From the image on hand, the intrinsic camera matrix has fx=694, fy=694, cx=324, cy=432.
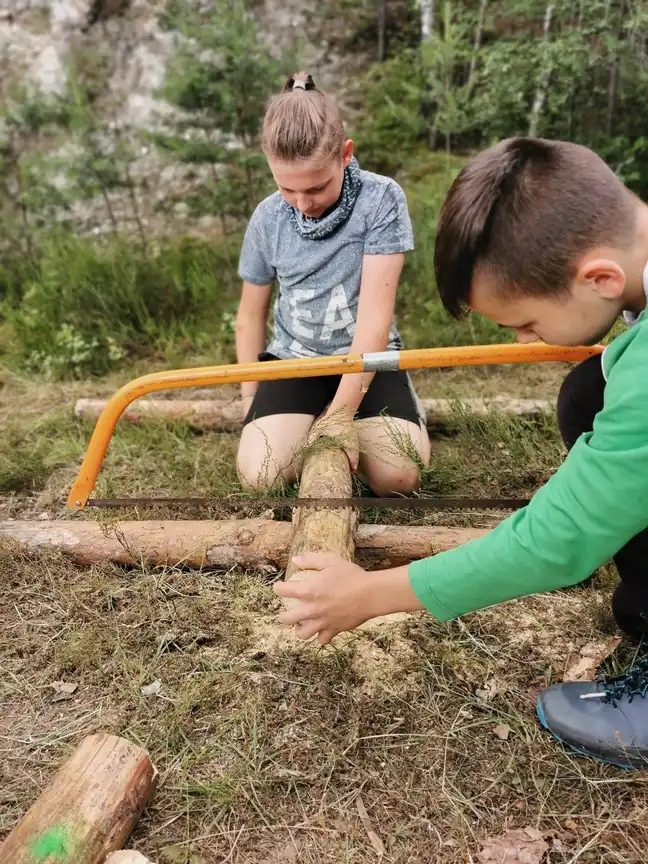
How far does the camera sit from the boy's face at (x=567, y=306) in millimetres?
1511

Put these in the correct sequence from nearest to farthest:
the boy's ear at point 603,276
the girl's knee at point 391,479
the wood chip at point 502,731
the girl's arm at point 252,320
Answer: the boy's ear at point 603,276 < the wood chip at point 502,731 < the girl's knee at point 391,479 < the girl's arm at point 252,320

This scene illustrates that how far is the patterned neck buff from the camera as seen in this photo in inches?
117

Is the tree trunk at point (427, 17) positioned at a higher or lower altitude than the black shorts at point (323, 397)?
higher

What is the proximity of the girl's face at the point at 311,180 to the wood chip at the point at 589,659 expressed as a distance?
6.40 feet

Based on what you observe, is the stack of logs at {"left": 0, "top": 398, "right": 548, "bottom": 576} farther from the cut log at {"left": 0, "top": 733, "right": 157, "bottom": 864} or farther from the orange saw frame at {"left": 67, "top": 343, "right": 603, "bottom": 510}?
the cut log at {"left": 0, "top": 733, "right": 157, "bottom": 864}

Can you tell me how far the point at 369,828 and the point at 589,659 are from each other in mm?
898

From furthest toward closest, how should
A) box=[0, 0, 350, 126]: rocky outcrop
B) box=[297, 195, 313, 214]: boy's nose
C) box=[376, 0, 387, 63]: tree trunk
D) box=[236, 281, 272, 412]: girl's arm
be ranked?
box=[376, 0, 387, 63]: tree trunk
box=[0, 0, 350, 126]: rocky outcrop
box=[236, 281, 272, 412]: girl's arm
box=[297, 195, 313, 214]: boy's nose

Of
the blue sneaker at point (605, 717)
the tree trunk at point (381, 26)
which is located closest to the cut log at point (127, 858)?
the blue sneaker at point (605, 717)

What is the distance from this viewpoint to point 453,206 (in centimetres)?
154

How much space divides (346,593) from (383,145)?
5.67 m

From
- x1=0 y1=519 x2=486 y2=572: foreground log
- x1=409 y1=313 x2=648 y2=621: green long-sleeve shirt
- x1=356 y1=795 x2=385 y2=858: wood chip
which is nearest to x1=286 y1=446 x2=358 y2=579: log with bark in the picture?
x1=0 y1=519 x2=486 y2=572: foreground log

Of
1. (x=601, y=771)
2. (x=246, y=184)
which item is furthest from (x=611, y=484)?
(x=246, y=184)

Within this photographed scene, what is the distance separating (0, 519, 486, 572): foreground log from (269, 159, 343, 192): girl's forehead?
1.33 meters

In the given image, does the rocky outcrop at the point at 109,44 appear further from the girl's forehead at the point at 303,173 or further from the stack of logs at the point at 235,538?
the stack of logs at the point at 235,538
